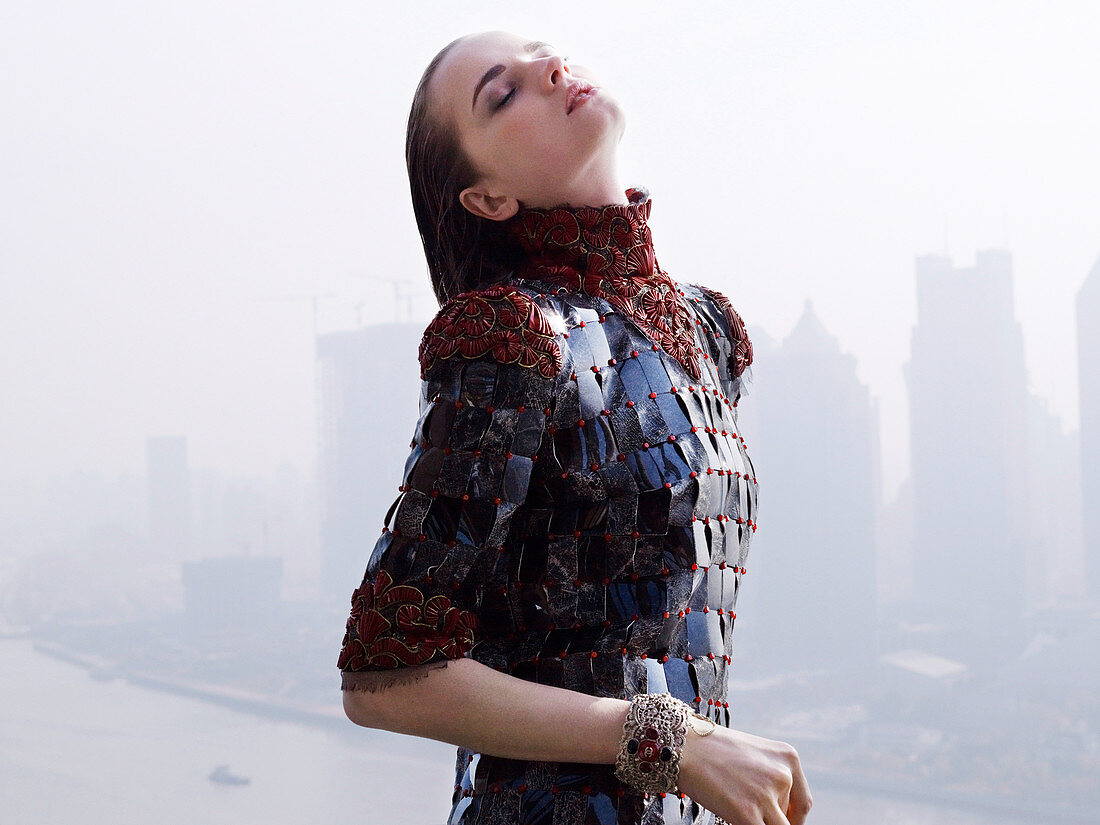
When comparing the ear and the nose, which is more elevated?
the nose

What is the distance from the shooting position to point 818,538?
10.6 feet

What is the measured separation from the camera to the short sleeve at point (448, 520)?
2.17ft

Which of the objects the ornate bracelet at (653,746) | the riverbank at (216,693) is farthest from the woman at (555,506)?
the riverbank at (216,693)

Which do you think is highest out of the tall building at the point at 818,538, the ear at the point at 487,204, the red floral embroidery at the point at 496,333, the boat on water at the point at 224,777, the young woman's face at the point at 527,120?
the young woman's face at the point at 527,120

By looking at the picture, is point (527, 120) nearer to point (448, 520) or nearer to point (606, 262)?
point (606, 262)

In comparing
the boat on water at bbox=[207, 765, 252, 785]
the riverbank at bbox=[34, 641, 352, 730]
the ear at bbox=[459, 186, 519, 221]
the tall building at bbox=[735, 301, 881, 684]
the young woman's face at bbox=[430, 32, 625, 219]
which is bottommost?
the boat on water at bbox=[207, 765, 252, 785]

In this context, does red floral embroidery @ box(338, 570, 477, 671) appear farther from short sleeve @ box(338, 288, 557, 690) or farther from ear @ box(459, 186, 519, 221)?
ear @ box(459, 186, 519, 221)

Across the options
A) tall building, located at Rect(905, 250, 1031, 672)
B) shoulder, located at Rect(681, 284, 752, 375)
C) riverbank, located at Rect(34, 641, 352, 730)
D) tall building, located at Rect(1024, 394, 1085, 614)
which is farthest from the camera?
tall building, located at Rect(905, 250, 1031, 672)

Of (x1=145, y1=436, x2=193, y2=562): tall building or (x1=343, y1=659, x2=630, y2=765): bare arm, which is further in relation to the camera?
(x1=145, y1=436, x2=193, y2=562): tall building

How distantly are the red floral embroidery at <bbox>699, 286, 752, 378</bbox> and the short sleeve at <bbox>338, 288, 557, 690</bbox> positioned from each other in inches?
12.8

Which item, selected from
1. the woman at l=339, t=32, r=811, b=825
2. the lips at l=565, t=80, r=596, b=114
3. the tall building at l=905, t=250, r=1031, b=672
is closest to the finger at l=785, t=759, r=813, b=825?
the woman at l=339, t=32, r=811, b=825

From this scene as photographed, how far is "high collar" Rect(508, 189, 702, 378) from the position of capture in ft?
2.72

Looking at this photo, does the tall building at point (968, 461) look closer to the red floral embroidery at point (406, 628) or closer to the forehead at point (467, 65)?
the forehead at point (467, 65)

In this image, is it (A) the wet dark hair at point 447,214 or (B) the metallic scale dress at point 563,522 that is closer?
(B) the metallic scale dress at point 563,522
